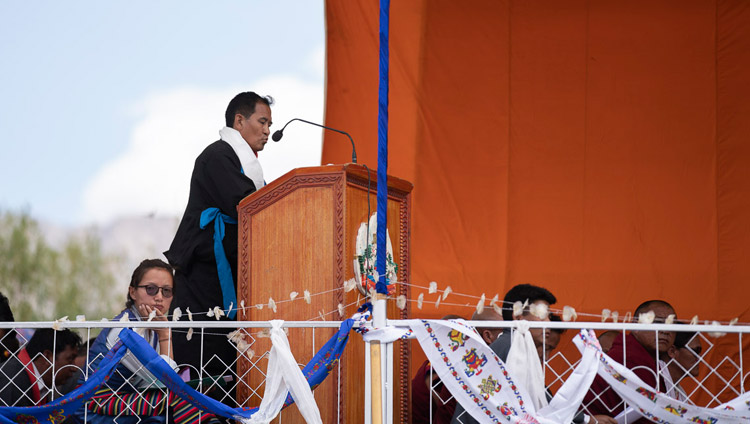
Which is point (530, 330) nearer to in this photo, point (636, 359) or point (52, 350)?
point (636, 359)

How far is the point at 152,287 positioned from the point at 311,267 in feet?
2.40

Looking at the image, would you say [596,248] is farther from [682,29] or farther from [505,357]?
[505,357]

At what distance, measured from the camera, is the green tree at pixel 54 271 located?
1301 centimetres

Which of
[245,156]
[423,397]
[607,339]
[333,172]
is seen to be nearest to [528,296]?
[423,397]

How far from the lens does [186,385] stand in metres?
3.00

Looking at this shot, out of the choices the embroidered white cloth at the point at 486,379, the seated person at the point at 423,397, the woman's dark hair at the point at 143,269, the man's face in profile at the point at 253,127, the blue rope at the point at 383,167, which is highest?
the man's face in profile at the point at 253,127

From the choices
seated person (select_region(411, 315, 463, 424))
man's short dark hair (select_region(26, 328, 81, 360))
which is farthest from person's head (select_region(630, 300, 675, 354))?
man's short dark hair (select_region(26, 328, 81, 360))

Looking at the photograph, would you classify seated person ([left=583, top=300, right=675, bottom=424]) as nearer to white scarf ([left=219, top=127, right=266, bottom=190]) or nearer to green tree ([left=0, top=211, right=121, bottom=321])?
white scarf ([left=219, top=127, right=266, bottom=190])

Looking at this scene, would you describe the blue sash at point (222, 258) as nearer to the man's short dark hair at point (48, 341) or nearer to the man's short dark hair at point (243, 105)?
the man's short dark hair at point (243, 105)

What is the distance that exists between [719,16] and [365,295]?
3541 millimetres

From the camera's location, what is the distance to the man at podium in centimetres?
367

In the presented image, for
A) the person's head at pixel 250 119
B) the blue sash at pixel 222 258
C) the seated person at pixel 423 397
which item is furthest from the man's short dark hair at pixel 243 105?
the seated person at pixel 423 397

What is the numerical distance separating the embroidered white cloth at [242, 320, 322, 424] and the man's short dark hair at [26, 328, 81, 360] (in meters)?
1.33

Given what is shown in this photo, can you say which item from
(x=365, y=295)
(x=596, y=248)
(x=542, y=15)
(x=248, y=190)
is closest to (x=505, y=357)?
(x=365, y=295)
